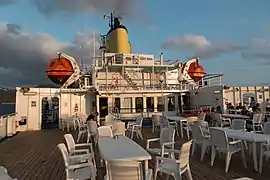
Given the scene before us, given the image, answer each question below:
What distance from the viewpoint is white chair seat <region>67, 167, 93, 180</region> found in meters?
3.53

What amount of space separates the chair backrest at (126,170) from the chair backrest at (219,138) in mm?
2672

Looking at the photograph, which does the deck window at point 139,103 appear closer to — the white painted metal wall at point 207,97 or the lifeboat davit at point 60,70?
the white painted metal wall at point 207,97

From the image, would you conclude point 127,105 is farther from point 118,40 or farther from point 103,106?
point 118,40

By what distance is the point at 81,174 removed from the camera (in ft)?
11.9

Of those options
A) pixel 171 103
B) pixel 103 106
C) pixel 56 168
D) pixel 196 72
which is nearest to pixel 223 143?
pixel 56 168

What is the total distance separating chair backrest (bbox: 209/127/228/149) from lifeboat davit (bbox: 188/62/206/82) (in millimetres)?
16817

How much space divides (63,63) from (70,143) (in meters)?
14.4

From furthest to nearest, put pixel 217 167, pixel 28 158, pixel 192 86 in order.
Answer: pixel 192 86, pixel 28 158, pixel 217 167

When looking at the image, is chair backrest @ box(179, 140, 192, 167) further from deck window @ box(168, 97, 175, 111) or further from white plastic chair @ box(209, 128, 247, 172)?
deck window @ box(168, 97, 175, 111)

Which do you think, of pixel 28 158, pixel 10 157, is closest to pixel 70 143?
pixel 28 158

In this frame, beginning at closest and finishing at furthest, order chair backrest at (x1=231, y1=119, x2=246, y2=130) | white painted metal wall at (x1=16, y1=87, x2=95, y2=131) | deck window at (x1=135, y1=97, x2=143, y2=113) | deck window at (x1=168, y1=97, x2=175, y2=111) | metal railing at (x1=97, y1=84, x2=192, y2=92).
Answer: chair backrest at (x1=231, y1=119, x2=246, y2=130) → white painted metal wall at (x1=16, y1=87, x2=95, y2=131) → metal railing at (x1=97, y1=84, x2=192, y2=92) → deck window at (x1=135, y1=97, x2=143, y2=113) → deck window at (x1=168, y1=97, x2=175, y2=111)

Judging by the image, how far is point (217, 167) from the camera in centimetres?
519

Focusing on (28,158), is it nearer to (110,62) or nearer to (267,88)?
(110,62)

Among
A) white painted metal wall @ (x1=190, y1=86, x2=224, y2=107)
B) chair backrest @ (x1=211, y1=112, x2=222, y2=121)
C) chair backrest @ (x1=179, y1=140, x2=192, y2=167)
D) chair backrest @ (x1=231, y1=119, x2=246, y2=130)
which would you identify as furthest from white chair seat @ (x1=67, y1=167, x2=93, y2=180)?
white painted metal wall @ (x1=190, y1=86, x2=224, y2=107)
